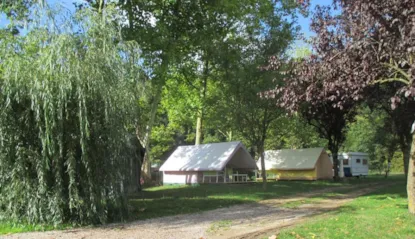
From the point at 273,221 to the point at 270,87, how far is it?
9.66 m

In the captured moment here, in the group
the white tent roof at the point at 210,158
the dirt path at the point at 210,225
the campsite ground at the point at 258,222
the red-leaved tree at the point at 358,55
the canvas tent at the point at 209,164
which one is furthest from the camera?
the canvas tent at the point at 209,164

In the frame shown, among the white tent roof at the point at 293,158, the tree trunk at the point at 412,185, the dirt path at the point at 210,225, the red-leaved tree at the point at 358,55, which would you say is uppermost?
the red-leaved tree at the point at 358,55

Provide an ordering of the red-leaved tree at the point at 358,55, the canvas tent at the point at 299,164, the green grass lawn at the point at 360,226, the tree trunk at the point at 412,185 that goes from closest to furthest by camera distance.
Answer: the green grass lawn at the point at 360,226, the red-leaved tree at the point at 358,55, the tree trunk at the point at 412,185, the canvas tent at the point at 299,164

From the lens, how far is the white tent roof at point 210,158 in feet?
87.2

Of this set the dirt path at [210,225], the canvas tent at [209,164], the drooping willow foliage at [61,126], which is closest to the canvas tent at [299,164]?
the canvas tent at [209,164]

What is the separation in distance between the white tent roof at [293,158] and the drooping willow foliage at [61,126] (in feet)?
74.3

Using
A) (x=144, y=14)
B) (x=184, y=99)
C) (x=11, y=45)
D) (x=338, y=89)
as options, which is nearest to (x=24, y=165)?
(x=11, y=45)

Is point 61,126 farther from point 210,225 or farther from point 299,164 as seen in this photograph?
point 299,164

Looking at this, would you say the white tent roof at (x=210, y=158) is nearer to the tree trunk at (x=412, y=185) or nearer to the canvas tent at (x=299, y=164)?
the canvas tent at (x=299, y=164)

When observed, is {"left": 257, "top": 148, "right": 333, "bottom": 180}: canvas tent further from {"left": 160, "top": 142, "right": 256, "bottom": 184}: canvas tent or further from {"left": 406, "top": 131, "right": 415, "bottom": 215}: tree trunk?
{"left": 406, "top": 131, "right": 415, "bottom": 215}: tree trunk

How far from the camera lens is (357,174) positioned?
115 feet

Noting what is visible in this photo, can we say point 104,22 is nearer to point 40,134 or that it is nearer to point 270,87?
point 40,134

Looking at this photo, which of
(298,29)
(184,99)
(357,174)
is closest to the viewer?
(298,29)

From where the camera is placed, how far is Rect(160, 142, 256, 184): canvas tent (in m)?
26.8
